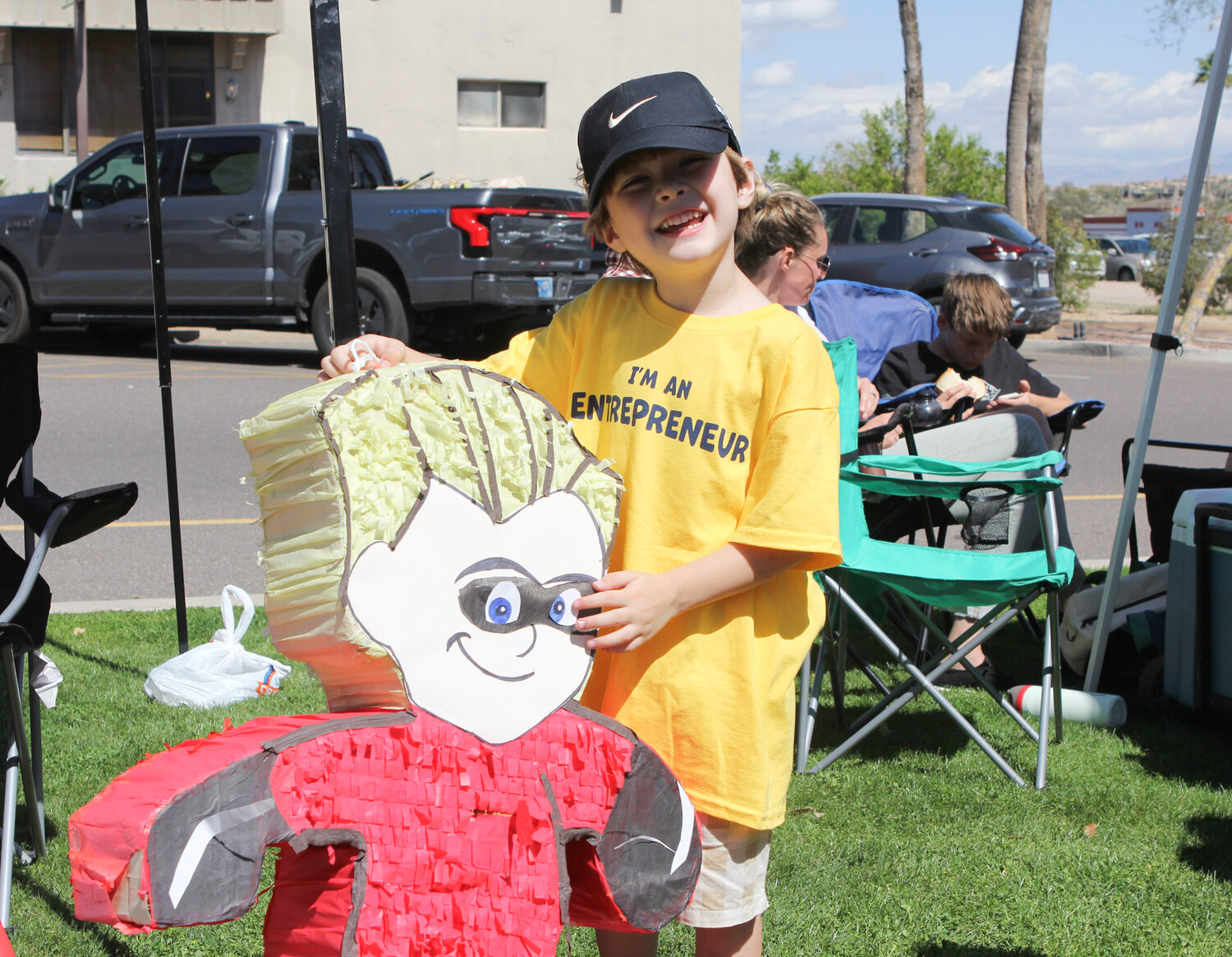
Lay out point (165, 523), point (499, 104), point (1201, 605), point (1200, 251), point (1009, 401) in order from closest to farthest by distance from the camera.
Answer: point (1201, 605)
point (1009, 401)
point (165, 523)
point (1200, 251)
point (499, 104)

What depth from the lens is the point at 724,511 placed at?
1638 millimetres

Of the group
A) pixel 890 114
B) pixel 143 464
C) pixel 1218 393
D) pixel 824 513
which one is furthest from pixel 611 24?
pixel 824 513

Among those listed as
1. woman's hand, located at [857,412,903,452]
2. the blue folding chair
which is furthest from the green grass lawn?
the blue folding chair

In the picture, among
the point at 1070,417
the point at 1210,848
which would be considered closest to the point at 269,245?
the point at 1070,417

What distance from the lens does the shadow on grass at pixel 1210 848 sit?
2.89 metres

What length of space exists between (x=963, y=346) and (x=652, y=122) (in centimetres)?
346

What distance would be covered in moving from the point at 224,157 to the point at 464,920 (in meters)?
10.6

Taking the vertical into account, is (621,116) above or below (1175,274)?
above

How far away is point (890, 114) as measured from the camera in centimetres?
2284

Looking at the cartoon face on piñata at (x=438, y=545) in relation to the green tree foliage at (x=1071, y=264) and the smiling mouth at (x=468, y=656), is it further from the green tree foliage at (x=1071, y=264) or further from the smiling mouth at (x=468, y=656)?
the green tree foliage at (x=1071, y=264)

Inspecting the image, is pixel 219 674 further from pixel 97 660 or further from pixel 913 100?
pixel 913 100

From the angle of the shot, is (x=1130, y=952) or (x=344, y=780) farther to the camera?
(x=1130, y=952)

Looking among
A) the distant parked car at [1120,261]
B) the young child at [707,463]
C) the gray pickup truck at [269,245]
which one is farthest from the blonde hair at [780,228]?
the distant parked car at [1120,261]

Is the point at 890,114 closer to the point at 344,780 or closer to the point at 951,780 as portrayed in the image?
the point at 951,780
